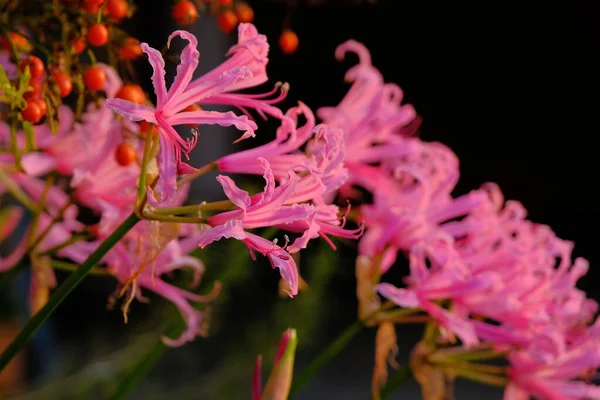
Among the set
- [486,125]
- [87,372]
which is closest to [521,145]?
[486,125]

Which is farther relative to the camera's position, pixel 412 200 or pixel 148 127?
pixel 412 200

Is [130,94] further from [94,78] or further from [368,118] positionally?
[368,118]

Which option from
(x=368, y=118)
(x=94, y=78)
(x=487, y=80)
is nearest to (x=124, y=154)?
(x=94, y=78)

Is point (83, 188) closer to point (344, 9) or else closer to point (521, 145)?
point (344, 9)

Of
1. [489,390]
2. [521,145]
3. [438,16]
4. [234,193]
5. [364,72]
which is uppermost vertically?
[438,16]

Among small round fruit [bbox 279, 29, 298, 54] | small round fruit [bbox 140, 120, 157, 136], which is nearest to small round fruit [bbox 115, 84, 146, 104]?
small round fruit [bbox 140, 120, 157, 136]

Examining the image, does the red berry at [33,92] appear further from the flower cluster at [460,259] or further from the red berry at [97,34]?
the flower cluster at [460,259]
